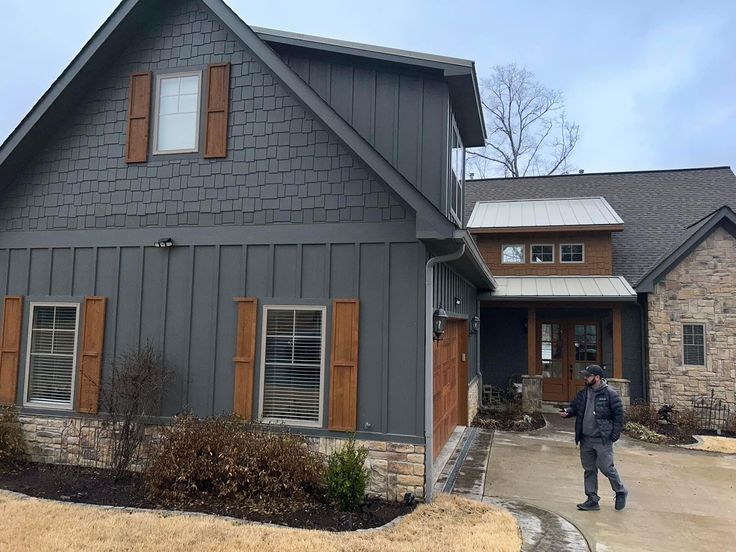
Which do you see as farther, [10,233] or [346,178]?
[10,233]

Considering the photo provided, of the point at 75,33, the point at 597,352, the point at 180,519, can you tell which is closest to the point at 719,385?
the point at 597,352

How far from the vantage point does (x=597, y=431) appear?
6.32 meters

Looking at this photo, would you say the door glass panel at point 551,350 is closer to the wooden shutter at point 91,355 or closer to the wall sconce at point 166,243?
the wall sconce at point 166,243

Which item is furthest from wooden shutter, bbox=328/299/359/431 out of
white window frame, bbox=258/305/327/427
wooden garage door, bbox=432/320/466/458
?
wooden garage door, bbox=432/320/466/458

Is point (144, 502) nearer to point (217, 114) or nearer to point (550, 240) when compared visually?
point (217, 114)

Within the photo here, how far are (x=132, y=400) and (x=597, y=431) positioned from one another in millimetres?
5605

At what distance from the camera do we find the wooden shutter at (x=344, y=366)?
6.26 metres

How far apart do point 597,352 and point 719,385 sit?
2.61 meters

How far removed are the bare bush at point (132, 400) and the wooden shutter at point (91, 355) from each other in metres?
0.25

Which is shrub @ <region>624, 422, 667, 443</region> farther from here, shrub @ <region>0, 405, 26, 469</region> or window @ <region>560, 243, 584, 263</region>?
shrub @ <region>0, 405, 26, 469</region>

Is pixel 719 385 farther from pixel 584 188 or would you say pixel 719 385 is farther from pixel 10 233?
pixel 10 233

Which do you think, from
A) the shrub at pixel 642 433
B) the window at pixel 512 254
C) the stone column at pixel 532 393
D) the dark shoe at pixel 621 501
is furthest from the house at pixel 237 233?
the window at pixel 512 254

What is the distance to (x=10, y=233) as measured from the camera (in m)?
7.84

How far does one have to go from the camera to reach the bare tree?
27.8 m
